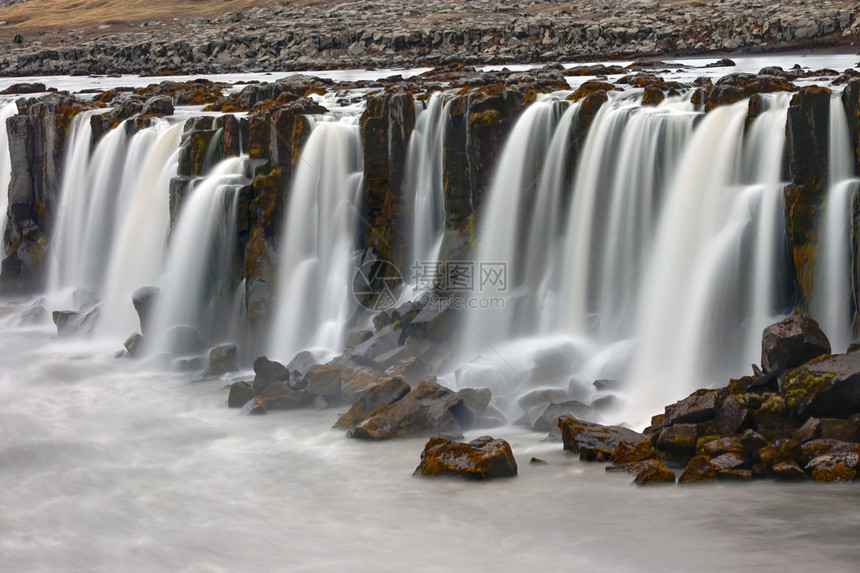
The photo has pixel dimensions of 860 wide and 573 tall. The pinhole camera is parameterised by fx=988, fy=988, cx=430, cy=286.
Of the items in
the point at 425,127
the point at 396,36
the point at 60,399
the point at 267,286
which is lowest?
the point at 60,399

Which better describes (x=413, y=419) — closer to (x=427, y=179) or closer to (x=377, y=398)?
(x=377, y=398)

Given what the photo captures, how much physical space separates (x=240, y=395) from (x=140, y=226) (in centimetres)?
923

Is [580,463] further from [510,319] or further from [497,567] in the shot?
[510,319]

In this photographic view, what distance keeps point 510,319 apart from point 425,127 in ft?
16.6

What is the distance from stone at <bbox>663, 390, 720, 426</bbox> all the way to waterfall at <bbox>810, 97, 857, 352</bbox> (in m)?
3.90


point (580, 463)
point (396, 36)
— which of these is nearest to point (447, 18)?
point (396, 36)

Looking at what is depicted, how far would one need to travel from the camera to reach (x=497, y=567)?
1088 centimetres

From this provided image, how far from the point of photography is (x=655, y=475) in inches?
501

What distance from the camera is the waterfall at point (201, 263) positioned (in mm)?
23250

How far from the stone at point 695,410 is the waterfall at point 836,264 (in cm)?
390

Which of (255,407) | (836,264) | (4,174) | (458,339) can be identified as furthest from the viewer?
(4,174)

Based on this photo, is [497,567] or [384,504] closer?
[497,567]

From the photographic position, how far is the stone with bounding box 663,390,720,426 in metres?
13.4

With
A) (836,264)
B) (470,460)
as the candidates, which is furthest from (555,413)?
(836,264)
